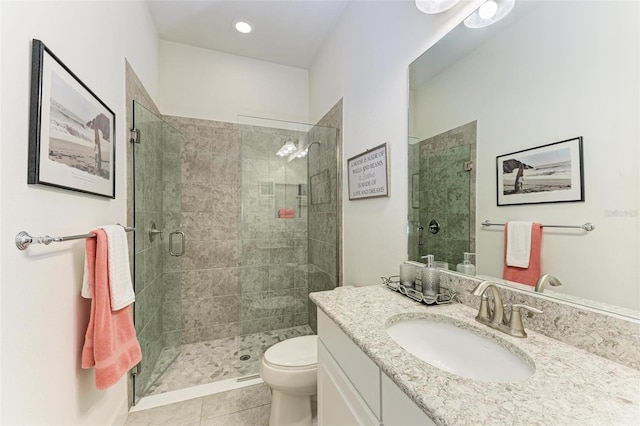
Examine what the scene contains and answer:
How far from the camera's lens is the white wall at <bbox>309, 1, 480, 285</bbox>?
1.41 metres

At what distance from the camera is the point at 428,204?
1350 millimetres

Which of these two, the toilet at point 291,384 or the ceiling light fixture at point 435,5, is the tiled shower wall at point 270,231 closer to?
the toilet at point 291,384

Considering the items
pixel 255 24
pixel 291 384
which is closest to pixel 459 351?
pixel 291 384

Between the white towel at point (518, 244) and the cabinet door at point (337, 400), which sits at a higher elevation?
the white towel at point (518, 244)

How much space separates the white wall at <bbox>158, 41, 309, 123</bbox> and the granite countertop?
259cm

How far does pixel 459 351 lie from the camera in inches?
35.0

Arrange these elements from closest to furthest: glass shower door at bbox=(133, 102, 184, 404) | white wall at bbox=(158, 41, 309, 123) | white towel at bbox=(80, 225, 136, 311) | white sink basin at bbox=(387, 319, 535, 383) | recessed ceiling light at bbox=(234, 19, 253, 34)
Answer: white sink basin at bbox=(387, 319, 535, 383), white towel at bbox=(80, 225, 136, 311), glass shower door at bbox=(133, 102, 184, 404), recessed ceiling light at bbox=(234, 19, 253, 34), white wall at bbox=(158, 41, 309, 123)

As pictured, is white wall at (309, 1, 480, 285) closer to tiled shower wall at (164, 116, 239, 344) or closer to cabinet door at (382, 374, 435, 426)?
cabinet door at (382, 374, 435, 426)

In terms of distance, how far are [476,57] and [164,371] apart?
2.92 metres

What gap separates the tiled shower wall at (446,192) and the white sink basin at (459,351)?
359 mm

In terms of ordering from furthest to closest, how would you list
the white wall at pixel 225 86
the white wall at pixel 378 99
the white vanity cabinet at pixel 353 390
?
the white wall at pixel 225 86 < the white wall at pixel 378 99 < the white vanity cabinet at pixel 353 390

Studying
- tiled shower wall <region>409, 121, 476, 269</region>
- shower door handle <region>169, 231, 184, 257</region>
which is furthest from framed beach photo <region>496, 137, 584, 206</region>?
shower door handle <region>169, 231, 184, 257</region>

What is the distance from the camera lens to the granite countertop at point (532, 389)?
0.47 metres

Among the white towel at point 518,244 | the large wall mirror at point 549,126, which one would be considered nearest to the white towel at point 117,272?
the large wall mirror at point 549,126
